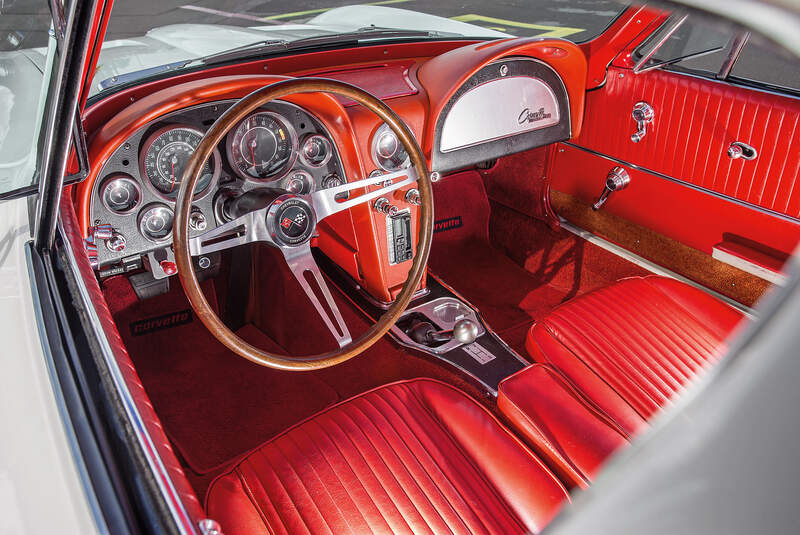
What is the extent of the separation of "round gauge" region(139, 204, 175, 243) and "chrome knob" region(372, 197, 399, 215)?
675 mm

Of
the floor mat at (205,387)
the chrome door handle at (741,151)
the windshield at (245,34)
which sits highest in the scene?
the windshield at (245,34)

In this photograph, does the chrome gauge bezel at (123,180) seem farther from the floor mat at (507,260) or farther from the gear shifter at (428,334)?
A: the floor mat at (507,260)

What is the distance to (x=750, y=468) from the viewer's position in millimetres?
343

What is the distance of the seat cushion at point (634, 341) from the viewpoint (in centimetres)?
159

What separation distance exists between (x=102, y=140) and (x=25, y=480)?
962mm

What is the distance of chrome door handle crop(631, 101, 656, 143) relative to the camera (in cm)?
217

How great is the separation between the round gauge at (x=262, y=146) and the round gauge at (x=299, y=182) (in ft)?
0.18

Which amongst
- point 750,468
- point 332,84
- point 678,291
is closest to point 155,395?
point 332,84

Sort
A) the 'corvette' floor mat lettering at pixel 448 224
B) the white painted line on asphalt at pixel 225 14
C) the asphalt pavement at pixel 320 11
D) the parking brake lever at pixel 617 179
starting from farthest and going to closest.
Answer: the white painted line on asphalt at pixel 225 14 → the asphalt pavement at pixel 320 11 → the 'corvette' floor mat lettering at pixel 448 224 → the parking brake lever at pixel 617 179

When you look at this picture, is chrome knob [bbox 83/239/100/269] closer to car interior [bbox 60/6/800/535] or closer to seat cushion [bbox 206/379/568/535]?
car interior [bbox 60/6/800/535]

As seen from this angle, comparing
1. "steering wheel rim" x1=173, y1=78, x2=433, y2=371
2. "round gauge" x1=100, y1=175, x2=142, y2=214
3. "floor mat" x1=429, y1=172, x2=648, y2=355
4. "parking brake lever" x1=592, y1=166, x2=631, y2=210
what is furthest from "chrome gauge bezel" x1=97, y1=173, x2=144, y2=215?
"parking brake lever" x1=592, y1=166, x2=631, y2=210

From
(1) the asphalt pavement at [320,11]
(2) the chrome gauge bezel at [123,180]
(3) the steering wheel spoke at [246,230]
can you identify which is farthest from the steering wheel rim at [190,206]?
(1) the asphalt pavement at [320,11]

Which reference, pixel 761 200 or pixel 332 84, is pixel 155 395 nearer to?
pixel 332 84

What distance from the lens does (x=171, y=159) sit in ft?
5.58
